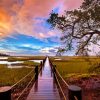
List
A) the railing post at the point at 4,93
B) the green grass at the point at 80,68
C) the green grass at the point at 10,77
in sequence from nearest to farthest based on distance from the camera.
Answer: the railing post at the point at 4,93 < the green grass at the point at 80,68 < the green grass at the point at 10,77

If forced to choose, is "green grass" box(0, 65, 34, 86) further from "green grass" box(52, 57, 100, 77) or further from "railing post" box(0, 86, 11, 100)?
"railing post" box(0, 86, 11, 100)

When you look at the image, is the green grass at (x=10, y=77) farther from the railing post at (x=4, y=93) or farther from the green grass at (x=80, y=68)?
the railing post at (x=4, y=93)

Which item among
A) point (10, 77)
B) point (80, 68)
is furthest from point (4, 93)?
point (80, 68)

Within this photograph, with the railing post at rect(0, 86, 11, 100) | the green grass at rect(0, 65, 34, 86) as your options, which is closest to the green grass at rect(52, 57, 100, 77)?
the green grass at rect(0, 65, 34, 86)

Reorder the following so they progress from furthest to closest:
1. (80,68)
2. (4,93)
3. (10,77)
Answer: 1. (80,68)
2. (10,77)
3. (4,93)

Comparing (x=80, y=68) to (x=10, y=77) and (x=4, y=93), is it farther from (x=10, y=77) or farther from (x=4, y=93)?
(x=4, y=93)

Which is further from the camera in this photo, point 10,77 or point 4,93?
point 10,77

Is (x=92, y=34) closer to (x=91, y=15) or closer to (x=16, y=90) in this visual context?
(x=91, y=15)

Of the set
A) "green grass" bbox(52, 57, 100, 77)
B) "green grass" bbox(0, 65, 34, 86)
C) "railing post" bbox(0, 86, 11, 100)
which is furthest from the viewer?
"green grass" bbox(0, 65, 34, 86)

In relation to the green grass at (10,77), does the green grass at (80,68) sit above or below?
above

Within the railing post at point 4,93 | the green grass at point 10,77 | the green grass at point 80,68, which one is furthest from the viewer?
the green grass at point 10,77

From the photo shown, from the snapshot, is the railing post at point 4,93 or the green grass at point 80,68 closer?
the railing post at point 4,93

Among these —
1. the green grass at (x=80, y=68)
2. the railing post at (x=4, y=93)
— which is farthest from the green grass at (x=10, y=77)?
the railing post at (x=4, y=93)

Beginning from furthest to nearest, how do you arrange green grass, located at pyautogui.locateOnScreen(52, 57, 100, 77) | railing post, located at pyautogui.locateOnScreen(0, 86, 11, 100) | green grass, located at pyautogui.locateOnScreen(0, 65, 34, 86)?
green grass, located at pyautogui.locateOnScreen(0, 65, 34, 86) < green grass, located at pyautogui.locateOnScreen(52, 57, 100, 77) < railing post, located at pyautogui.locateOnScreen(0, 86, 11, 100)
